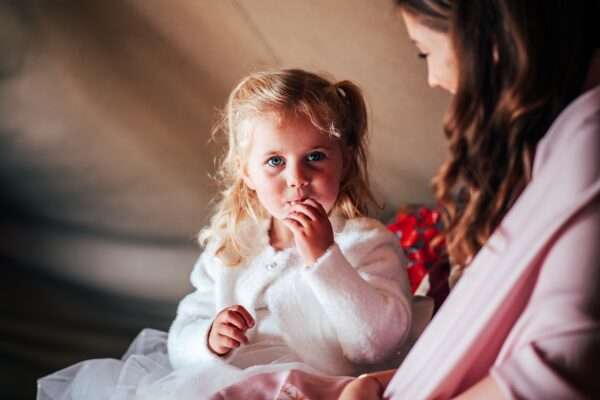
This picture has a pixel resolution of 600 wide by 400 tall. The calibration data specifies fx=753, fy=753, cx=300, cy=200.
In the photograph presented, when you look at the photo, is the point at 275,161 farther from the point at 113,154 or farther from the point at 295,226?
the point at 113,154

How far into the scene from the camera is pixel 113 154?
4.80ft

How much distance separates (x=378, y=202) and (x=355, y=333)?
1.05ft

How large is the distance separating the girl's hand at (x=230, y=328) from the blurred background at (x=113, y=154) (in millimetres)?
338

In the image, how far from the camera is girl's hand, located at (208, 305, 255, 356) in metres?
1.07

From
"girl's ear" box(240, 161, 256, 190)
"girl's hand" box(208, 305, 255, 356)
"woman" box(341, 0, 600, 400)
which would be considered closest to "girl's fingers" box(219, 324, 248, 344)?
"girl's hand" box(208, 305, 255, 356)

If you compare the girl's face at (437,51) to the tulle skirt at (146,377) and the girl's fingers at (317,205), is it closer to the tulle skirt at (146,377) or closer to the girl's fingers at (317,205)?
the girl's fingers at (317,205)

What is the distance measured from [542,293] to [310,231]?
41 centimetres

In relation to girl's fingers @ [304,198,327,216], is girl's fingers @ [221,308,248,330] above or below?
below

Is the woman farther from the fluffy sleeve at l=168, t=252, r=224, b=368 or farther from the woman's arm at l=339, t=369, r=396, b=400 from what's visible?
the fluffy sleeve at l=168, t=252, r=224, b=368

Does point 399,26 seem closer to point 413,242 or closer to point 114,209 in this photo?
point 413,242

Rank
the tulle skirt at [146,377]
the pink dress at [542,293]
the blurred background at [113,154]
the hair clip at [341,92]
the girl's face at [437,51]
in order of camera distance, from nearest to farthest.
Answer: the pink dress at [542,293] < the girl's face at [437,51] < the tulle skirt at [146,377] < the hair clip at [341,92] < the blurred background at [113,154]

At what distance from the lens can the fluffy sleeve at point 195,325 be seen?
113 cm

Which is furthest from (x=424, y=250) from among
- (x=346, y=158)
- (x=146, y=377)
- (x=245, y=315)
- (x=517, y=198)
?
(x=517, y=198)

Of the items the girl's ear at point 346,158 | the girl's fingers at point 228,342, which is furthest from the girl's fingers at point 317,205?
the girl's fingers at point 228,342
